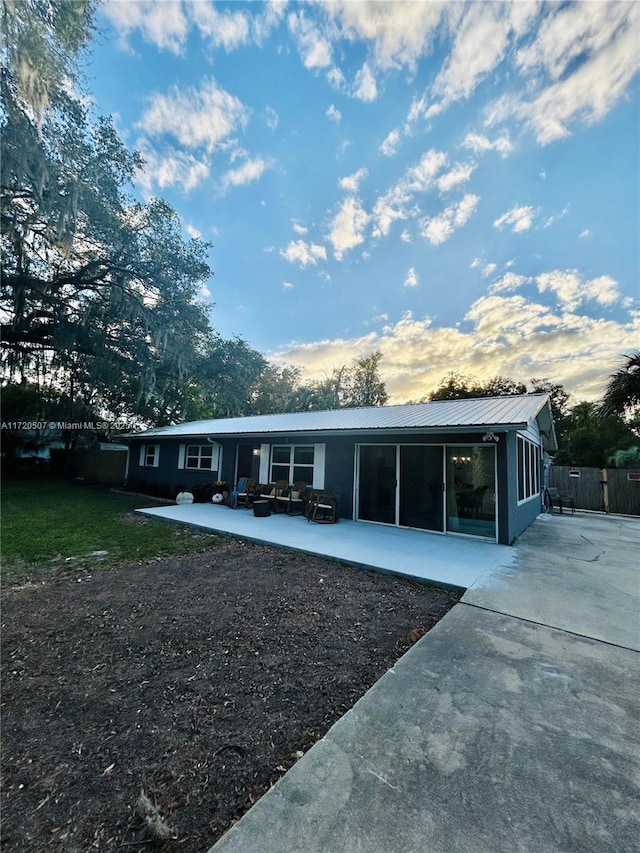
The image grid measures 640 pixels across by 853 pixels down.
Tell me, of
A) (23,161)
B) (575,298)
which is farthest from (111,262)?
(575,298)

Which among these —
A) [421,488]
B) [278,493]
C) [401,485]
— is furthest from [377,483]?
[278,493]

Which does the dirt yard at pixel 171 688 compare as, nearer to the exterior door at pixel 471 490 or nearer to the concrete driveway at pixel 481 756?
the concrete driveway at pixel 481 756

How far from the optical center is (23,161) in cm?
734

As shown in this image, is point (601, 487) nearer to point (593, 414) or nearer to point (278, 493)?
point (593, 414)

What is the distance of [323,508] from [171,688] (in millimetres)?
6297

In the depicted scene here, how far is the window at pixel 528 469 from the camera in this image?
812cm

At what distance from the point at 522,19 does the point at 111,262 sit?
11363 millimetres

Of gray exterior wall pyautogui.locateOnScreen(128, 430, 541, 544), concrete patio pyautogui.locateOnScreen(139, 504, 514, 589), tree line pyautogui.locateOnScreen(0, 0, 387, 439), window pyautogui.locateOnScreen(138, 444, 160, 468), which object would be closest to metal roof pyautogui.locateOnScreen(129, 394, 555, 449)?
gray exterior wall pyautogui.locateOnScreen(128, 430, 541, 544)

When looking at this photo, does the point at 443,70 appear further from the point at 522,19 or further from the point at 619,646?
the point at 619,646

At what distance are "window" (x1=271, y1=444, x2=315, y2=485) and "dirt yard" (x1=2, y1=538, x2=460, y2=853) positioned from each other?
16.3 ft

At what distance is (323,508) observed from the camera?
339 inches

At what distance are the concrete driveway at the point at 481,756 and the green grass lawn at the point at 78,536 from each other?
4.64m

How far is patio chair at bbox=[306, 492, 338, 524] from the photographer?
8.30m

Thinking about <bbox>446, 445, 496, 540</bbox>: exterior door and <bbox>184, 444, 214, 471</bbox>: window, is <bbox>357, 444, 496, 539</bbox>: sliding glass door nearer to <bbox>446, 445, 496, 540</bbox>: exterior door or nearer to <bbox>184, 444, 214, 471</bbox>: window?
<bbox>446, 445, 496, 540</bbox>: exterior door
